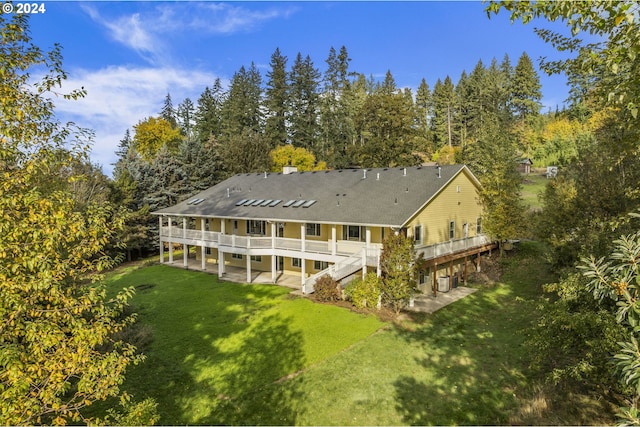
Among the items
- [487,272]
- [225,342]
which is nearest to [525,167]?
[487,272]

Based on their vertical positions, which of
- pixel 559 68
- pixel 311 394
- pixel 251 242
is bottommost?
pixel 311 394

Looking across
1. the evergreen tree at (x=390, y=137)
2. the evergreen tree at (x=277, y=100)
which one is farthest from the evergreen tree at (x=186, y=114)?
the evergreen tree at (x=390, y=137)

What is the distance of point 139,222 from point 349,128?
37800mm

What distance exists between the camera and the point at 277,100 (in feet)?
198

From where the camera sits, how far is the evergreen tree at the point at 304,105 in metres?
58.3

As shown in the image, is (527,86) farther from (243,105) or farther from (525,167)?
(243,105)

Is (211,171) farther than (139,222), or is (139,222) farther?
(211,171)

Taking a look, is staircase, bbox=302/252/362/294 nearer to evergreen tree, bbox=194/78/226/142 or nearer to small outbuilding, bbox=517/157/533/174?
small outbuilding, bbox=517/157/533/174

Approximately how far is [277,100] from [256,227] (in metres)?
39.6

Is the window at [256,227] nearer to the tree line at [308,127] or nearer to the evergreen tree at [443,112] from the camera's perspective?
the tree line at [308,127]

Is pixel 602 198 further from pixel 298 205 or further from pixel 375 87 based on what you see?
pixel 375 87

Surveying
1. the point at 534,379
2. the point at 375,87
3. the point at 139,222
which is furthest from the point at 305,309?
the point at 375,87

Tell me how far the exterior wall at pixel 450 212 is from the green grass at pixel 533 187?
19310mm

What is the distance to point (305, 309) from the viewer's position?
60.5ft
